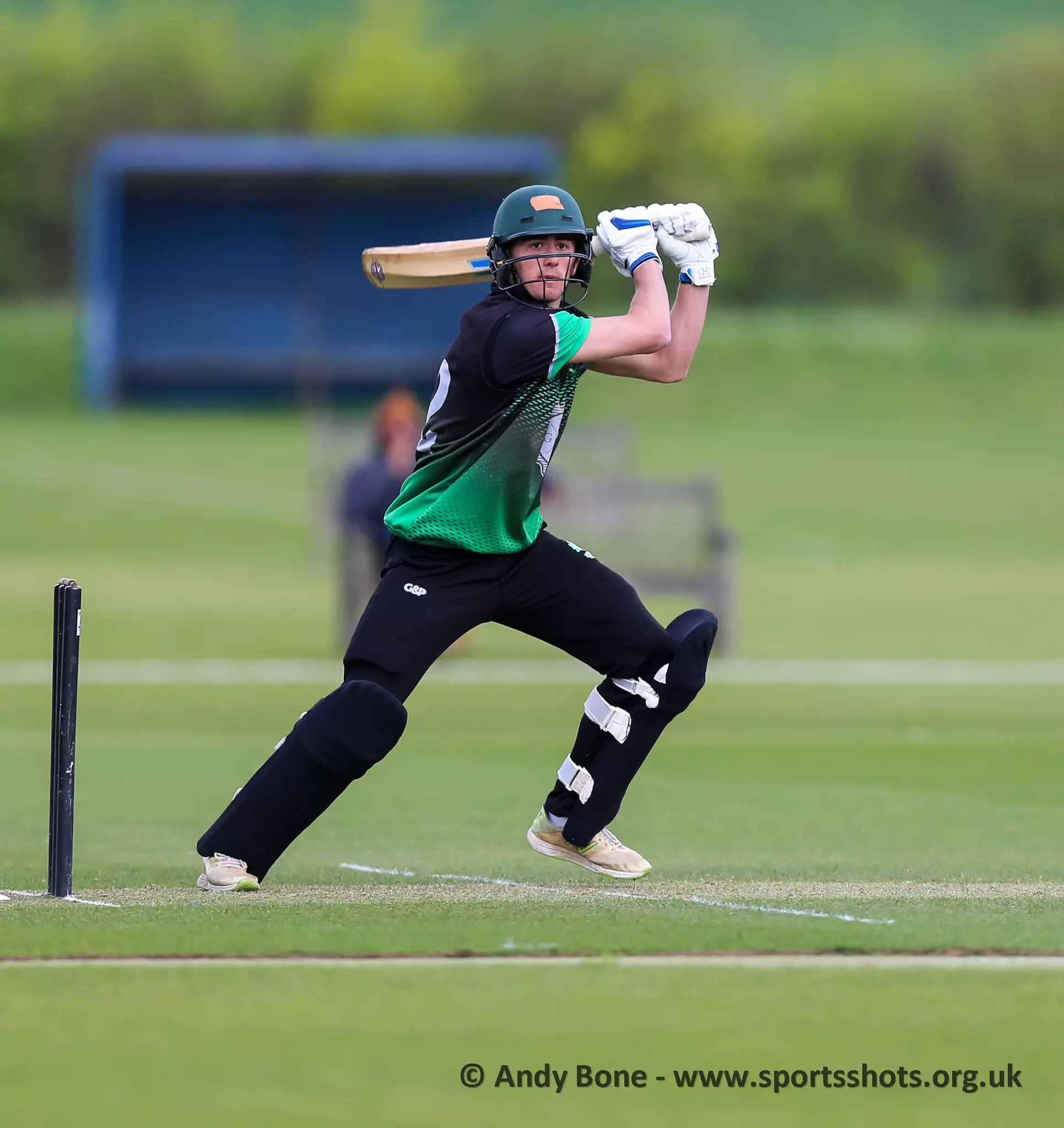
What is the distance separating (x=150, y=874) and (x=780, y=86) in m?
99.1

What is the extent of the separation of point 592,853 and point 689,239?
6.97 feet

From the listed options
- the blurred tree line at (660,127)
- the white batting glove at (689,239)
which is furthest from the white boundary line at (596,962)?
the blurred tree line at (660,127)

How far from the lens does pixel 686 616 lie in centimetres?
725

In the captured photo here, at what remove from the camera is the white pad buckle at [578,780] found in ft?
23.5

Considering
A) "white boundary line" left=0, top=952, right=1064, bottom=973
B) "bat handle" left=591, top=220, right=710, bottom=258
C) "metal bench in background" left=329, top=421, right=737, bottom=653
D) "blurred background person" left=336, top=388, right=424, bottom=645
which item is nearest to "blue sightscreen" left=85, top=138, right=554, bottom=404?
"metal bench in background" left=329, top=421, right=737, bottom=653

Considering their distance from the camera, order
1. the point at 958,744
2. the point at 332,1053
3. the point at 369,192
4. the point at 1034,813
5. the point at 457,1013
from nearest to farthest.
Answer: the point at 332,1053, the point at 457,1013, the point at 1034,813, the point at 958,744, the point at 369,192

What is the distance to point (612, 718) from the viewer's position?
7133 millimetres

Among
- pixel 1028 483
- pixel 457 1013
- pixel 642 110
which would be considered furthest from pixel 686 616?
pixel 642 110

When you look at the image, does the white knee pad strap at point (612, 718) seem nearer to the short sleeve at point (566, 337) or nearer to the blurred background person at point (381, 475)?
the short sleeve at point (566, 337)

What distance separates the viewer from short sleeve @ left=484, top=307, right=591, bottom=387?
6559mm

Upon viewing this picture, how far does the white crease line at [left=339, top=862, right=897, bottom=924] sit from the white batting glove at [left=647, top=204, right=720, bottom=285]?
202 cm

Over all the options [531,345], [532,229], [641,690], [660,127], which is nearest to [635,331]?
[531,345]

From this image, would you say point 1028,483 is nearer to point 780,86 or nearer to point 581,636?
point 581,636

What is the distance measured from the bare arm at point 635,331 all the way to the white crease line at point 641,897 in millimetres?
1715
